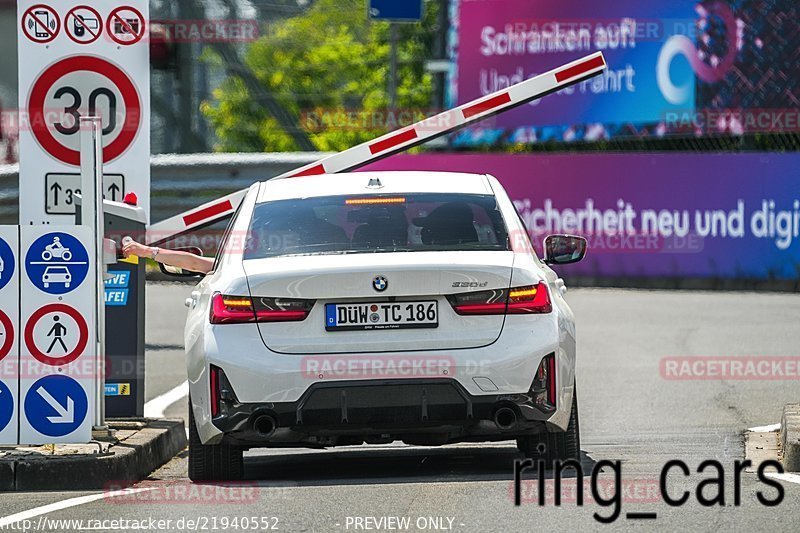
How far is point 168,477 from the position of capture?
9.41m

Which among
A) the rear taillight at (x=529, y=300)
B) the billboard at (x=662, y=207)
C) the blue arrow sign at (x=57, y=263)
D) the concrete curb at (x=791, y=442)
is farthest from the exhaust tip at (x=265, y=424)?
the billboard at (x=662, y=207)

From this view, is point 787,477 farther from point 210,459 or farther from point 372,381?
point 210,459

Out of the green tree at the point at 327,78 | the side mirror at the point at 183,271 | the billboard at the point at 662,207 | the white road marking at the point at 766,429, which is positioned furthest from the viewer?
the green tree at the point at 327,78

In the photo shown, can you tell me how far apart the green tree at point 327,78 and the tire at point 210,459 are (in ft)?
78.5

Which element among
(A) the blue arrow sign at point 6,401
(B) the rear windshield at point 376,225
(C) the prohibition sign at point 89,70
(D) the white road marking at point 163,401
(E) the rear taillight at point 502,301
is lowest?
(D) the white road marking at point 163,401

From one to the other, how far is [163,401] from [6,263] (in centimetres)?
403

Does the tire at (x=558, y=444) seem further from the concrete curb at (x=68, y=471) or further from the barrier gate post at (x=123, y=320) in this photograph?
the barrier gate post at (x=123, y=320)

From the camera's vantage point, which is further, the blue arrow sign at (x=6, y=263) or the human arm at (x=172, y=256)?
the human arm at (x=172, y=256)

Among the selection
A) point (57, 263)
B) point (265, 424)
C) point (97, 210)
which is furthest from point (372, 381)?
point (97, 210)

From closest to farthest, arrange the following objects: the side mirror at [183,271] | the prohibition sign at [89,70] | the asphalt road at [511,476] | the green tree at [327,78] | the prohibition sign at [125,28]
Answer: the asphalt road at [511,476] < the side mirror at [183,271] < the prohibition sign at [89,70] < the prohibition sign at [125,28] < the green tree at [327,78]

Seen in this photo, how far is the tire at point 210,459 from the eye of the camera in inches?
341

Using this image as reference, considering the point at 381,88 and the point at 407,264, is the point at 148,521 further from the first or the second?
the point at 381,88

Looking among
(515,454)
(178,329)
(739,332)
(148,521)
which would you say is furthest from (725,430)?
(178,329)

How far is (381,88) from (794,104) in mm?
21002
